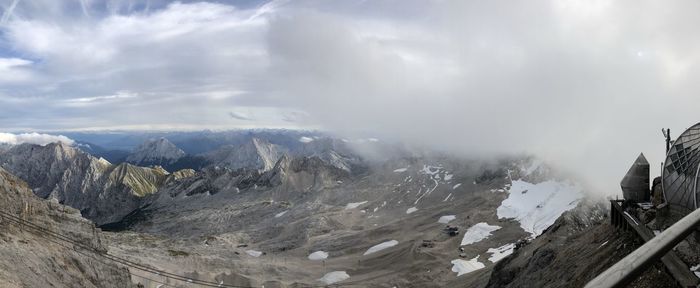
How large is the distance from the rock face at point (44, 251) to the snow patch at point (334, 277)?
58.7 meters

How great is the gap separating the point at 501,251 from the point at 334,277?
169 feet

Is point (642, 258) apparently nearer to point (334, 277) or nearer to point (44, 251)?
point (44, 251)

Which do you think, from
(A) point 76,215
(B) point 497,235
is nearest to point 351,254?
(B) point 497,235

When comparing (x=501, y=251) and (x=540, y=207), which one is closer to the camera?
(x=501, y=251)

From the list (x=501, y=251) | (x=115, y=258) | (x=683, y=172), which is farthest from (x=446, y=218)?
(x=683, y=172)

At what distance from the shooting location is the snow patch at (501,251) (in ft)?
430

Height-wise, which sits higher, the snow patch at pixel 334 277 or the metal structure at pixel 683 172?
the metal structure at pixel 683 172

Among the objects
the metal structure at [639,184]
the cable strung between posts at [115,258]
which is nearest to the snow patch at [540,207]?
the cable strung between posts at [115,258]

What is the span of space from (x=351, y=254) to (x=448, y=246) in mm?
32187

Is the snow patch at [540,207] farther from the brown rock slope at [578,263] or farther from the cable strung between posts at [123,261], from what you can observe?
the brown rock slope at [578,263]

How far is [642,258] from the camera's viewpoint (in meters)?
4.77

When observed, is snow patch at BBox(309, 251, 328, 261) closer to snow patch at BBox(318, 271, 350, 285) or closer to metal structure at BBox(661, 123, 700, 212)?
snow patch at BBox(318, 271, 350, 285)

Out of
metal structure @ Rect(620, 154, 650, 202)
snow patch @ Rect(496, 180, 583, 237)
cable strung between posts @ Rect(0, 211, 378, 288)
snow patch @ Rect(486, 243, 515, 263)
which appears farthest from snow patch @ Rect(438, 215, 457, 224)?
metal structure @ Rect(620, 154, 650, 202)

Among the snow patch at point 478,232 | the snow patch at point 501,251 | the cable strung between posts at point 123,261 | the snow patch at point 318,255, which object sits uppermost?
the cable strung between posts at point 123,261
